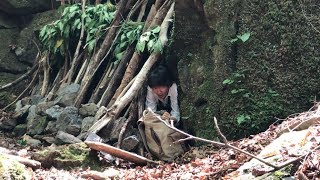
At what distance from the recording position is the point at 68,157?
17.9ft

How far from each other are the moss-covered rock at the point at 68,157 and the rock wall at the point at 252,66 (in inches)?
58.6

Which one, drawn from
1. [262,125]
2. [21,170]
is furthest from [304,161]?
[262,125]

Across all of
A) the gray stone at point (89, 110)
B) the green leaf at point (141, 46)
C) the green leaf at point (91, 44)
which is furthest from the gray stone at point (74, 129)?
the green leaf at point (91, 44)

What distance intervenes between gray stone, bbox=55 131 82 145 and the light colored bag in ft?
3.74

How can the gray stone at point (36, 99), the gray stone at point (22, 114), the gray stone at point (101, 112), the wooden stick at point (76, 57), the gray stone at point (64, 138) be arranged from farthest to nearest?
1. the gray stone at point (36, 99)
2. the wooden stick at point (76, 57)
3. the gray stone at point (22, 114)
4. the gray stone at point (101, 112)
5. the gray stone at point (64, 138)

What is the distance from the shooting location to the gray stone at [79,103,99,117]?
24.3 feet

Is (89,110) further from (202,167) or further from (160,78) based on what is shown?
(202,167)

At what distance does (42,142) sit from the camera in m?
7.24

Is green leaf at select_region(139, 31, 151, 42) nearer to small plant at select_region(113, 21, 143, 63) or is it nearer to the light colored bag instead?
small plant at select_region(113, 21, 143, 63)

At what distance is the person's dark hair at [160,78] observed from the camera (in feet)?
20.5

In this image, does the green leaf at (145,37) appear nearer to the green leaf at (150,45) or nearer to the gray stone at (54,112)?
the green leaf at (150,45)

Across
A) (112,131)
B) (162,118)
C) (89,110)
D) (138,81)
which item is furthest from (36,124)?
(162,118)

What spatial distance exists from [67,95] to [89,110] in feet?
2.68

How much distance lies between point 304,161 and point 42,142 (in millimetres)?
5263
